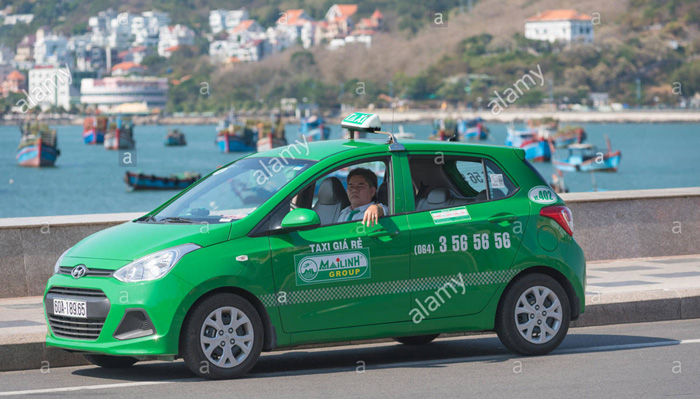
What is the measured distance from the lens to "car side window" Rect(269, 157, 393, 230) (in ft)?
23.9

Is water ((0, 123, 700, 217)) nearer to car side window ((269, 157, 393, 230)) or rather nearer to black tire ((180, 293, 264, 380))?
car side window ((269, 157, 393, 230))

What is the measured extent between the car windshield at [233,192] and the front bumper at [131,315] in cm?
66

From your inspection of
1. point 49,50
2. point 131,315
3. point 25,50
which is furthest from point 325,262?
point 49,50

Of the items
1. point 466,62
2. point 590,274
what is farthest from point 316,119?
point 590,274

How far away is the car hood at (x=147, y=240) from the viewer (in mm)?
6582

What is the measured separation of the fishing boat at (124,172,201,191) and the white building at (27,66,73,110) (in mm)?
69992

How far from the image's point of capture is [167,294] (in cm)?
645

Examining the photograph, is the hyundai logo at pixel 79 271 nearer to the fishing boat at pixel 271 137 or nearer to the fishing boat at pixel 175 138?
the fishing boat at pixel 271 137

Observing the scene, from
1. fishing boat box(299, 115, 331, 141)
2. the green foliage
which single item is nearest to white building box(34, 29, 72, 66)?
fishing boat box(299, 115, 331, 141)

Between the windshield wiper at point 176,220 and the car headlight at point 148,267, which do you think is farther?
the windshield wiper at point 176,220

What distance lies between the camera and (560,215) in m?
7.75

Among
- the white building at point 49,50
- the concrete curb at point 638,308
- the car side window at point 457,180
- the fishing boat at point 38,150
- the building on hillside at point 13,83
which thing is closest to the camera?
the car side window at point 457,180

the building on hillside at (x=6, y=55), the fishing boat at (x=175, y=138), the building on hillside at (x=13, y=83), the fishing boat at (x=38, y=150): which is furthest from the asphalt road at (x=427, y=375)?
the building on hillside at (x=6, y=55)

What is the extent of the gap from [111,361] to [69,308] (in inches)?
33.1
